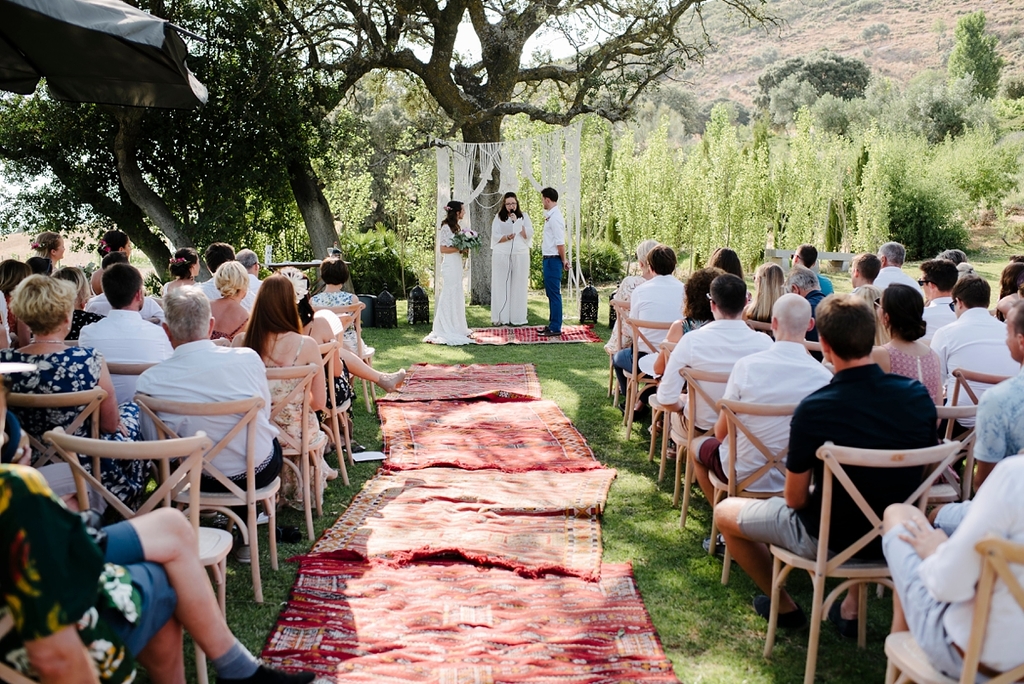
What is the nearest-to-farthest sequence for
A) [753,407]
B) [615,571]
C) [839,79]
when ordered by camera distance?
→ 1. [753,407]
2. [615,571]
3. [839,79]

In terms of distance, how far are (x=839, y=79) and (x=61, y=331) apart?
5694cm

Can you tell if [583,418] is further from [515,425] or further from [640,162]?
[640,162]

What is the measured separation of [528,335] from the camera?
11797 mm

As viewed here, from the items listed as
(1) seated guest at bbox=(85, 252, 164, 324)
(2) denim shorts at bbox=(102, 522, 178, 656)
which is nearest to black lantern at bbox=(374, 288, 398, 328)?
(1) seated guest at bbox=(85, 252, 164, 324)

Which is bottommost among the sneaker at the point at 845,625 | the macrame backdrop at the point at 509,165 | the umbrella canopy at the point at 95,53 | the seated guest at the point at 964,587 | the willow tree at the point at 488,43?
the sneaker at the point at 845,625

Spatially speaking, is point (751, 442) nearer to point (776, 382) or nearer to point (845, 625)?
point (776, 382)

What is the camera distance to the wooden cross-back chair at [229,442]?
12.2 feet

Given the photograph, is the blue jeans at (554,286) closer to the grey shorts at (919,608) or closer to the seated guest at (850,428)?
the seated guest at (850,428)

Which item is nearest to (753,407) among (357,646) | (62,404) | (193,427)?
(357,646)

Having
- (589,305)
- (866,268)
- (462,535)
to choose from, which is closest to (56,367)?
(462,535)

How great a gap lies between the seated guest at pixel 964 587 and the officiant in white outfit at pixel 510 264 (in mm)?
10152

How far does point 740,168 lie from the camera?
1902cm

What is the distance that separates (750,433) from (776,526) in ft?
1.92

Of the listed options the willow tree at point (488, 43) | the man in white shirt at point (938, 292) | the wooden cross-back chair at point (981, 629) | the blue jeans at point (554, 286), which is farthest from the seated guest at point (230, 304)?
the willow tree at point (488, 43)
